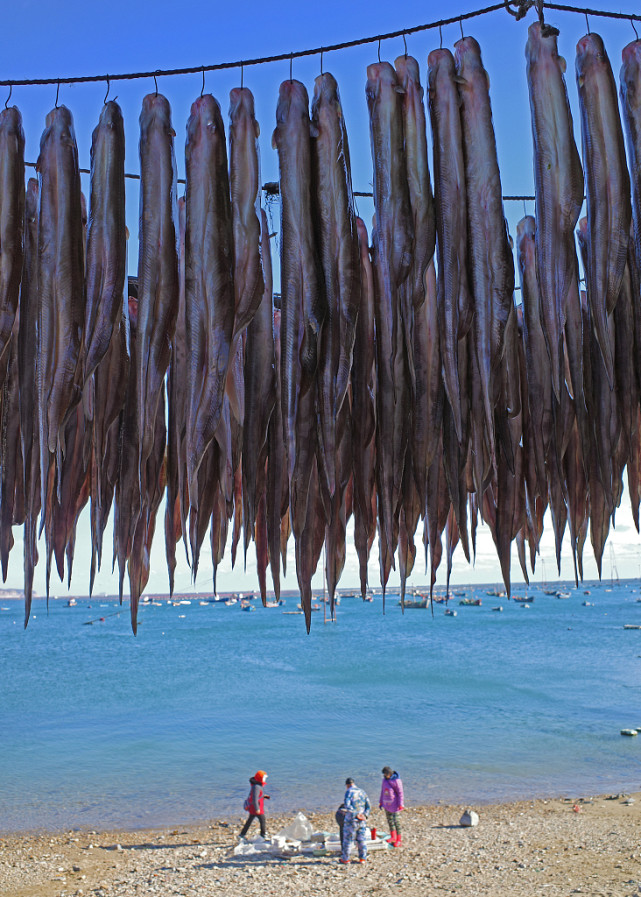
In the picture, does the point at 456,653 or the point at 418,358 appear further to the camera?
the point at 456,653

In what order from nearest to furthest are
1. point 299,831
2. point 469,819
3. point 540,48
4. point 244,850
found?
point 540,48
point 244,850
point 299,831
point 469,819

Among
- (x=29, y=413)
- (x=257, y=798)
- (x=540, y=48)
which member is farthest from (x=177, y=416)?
(x=257, y=798)

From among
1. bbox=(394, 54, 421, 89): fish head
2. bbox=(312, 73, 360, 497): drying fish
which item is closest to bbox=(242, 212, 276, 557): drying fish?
bbox=(312, 73, 360, 497): drying fish

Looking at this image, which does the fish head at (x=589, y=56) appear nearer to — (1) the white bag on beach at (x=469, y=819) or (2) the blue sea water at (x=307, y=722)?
(1) the white bag on beach at (x=469, y=819)

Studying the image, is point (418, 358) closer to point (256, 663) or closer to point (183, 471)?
point (183, 471)

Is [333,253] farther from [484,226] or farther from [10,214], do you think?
[10,214]

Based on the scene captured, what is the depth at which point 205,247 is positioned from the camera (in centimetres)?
112

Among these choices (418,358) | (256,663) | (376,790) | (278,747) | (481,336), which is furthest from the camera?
(256,663)

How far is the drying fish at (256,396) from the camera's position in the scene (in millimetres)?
1163

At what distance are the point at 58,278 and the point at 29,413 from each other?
23 centimetres

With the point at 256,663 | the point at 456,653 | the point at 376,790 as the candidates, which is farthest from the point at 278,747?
the point at 456,653

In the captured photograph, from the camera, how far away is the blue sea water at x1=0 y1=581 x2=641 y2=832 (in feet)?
68.5

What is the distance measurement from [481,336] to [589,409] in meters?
0.32

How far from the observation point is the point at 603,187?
1.13 meters
